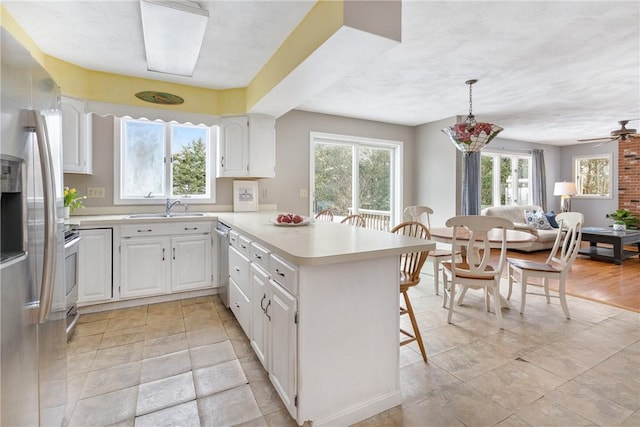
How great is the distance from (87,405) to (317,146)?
399 cm

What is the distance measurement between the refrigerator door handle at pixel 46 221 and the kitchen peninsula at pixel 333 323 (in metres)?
0.90

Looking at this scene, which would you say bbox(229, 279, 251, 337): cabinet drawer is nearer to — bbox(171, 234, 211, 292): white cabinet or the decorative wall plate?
bbox(171, 234, 211, 292): white cabinet

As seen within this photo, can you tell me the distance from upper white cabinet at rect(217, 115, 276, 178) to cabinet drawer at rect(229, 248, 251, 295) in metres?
1.36

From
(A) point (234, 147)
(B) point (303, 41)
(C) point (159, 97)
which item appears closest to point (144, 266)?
(A) point (234, 147)

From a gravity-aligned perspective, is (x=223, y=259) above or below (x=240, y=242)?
below

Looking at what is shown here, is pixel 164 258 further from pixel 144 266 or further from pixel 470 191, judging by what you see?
pixel 470 191

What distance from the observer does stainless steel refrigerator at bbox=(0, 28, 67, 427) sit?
987 millimetres

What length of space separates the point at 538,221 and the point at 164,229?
6.75 metres

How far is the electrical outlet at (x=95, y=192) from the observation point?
3.35 meters

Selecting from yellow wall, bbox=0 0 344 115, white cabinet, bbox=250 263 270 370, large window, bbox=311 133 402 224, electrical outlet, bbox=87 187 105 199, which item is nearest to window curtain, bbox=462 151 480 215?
large window, bbox=311 133 402 224

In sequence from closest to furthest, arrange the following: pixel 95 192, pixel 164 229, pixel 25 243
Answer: pixel 25 243 < pixel 164 229 < pixel 95 192

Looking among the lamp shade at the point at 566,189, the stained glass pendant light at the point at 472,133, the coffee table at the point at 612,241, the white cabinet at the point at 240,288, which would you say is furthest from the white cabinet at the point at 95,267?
the lamp shade at the point at 566,189

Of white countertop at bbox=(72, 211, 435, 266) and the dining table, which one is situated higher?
white countertop at bbox=(72, 211, 435, 266)

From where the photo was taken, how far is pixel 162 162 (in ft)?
12.2
